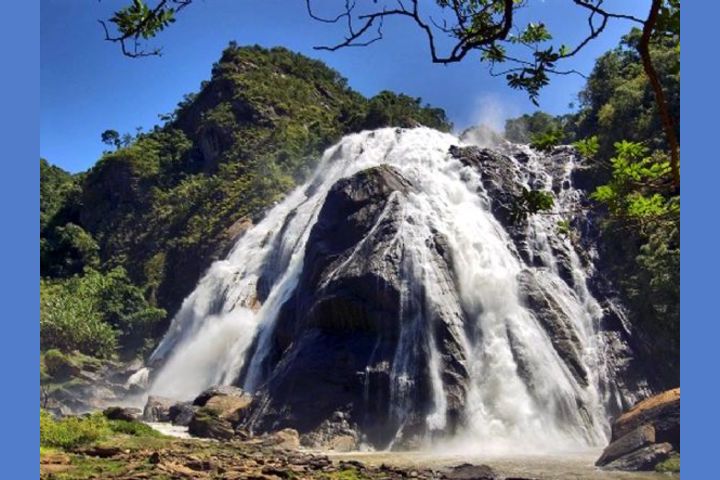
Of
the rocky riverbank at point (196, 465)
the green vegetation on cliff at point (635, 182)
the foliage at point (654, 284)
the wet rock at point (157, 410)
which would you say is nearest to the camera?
the green vegetation on cliff at point (635, 182)

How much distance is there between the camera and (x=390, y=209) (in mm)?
16125

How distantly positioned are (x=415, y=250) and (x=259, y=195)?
13720 millimetres

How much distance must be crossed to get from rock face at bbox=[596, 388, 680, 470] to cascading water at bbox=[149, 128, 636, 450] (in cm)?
272

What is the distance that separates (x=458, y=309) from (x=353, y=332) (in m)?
2.30

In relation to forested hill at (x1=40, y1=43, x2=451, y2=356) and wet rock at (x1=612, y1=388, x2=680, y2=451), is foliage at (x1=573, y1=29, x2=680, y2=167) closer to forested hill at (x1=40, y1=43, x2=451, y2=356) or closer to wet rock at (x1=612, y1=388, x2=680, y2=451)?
forested hill at (x1=40, y1=43, x2=451, y2=356)

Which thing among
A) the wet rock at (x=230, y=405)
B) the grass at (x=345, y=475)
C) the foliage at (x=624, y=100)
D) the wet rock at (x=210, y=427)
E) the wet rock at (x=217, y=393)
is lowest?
the grass at (x=345, y=475)

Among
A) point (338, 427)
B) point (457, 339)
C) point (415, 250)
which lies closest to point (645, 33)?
point (338, 427)

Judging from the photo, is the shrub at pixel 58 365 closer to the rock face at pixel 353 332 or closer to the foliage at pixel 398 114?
the rock face at pixel 353 332

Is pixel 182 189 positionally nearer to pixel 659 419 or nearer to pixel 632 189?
pixel 659 419

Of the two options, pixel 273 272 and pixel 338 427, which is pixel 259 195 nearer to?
pixel 273 272

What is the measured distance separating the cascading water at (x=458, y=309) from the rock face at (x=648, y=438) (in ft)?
8.94

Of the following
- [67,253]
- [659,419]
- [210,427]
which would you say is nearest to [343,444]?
[210,427]

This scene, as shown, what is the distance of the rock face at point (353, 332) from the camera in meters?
12.3

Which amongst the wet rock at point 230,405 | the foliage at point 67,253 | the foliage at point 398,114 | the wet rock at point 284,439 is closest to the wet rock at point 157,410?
the wet rock at point 230,405
